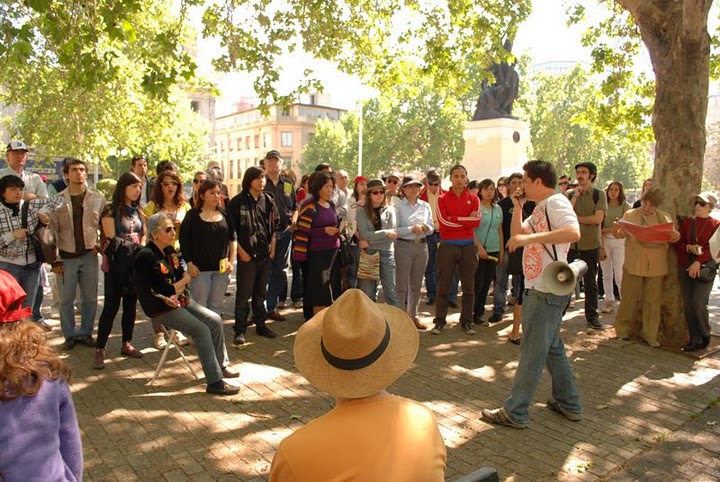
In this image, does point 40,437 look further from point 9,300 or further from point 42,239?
point 42,239

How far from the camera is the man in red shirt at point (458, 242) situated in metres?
7.69

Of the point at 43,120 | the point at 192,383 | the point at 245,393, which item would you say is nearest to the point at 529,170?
the point at 245,393

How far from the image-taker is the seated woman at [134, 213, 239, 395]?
203 inches

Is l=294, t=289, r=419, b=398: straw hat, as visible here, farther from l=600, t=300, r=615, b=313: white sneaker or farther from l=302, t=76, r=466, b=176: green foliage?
l=302, t=76, r=466, b=176: green foliage

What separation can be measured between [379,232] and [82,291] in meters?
3.61

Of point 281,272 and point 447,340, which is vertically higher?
point 281,272

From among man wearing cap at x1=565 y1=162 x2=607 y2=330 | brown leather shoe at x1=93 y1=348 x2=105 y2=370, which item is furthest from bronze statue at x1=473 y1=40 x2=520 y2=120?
brown leather shoe at x1=93 y1=348 x2=105 y2=370

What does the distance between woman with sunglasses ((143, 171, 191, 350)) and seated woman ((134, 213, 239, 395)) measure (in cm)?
129

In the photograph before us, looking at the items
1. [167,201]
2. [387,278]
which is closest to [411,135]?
[387,278]

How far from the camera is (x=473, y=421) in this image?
482 cm

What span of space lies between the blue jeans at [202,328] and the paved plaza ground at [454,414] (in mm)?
262

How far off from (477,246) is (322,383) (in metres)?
6.45

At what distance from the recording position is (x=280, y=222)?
28.1 feet

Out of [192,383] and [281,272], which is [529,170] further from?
[281,272]
